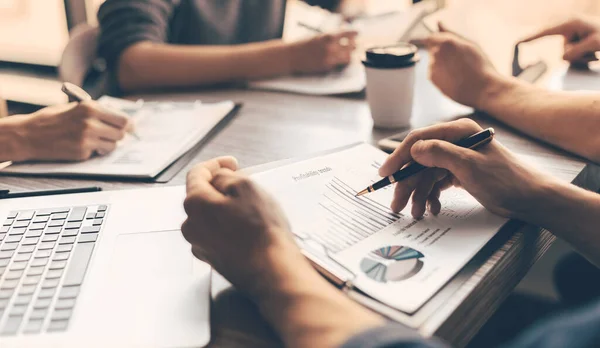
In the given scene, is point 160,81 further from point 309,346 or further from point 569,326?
point 569,326

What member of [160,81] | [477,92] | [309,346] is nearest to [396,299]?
→ [309,346]

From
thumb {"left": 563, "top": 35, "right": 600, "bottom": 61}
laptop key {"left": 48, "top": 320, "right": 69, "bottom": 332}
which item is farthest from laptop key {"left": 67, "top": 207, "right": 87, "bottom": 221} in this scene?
thumb {"left": 563, "top": 35, "right": 600, "bottom": 61}

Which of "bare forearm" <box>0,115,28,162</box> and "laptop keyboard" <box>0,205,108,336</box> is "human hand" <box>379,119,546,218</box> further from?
"bare forearm" <box>0,115,28,162</box>

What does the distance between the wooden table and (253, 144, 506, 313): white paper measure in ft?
0.06

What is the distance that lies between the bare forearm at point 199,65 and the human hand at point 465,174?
677 millimetres

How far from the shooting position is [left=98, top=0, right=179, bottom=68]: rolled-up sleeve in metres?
1.41

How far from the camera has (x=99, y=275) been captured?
2.03 ft

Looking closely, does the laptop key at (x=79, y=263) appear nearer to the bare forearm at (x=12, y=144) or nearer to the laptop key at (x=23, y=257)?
the laptop key at (x=23, y=257)

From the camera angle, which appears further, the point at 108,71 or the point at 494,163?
the point at 108,71

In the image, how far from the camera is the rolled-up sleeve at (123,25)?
1406 mm

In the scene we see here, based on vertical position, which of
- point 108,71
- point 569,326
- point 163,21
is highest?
point 569,326

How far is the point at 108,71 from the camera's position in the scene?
1449mm

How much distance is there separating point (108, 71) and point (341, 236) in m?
1.02

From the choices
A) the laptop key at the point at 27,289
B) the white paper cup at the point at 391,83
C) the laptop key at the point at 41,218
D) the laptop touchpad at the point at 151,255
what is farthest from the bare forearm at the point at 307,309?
the white paper cup at the point at 391,83
